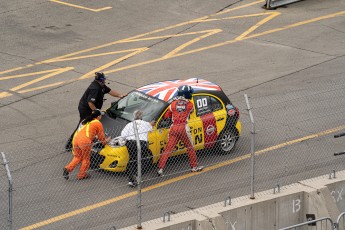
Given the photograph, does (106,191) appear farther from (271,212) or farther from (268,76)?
(268,76)

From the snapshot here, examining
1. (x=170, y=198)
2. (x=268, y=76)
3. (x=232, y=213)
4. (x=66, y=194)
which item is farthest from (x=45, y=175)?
(x=268, y=76)

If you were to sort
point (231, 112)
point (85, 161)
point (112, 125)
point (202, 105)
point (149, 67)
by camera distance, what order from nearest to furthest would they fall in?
1. point (85, 161)
2. point (112, 125)
3. point (231, 112)
4. point (202, 105)
5. point (149, 67)

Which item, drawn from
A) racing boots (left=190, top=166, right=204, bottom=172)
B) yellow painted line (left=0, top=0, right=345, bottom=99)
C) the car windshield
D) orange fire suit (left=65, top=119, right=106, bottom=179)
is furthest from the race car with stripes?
yellow painted line (left=0, top=0, right=345, bottom=99)

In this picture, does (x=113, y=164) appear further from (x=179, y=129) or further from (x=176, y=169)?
(x=179, y=129)

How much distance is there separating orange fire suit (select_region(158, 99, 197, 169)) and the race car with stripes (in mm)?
149

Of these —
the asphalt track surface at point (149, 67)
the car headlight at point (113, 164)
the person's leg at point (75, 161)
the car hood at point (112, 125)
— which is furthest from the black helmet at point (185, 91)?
the person's leg at point (75, 161)

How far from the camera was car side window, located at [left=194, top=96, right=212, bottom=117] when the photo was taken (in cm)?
1766

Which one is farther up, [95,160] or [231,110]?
[231,110]

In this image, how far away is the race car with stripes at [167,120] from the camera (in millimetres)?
16359

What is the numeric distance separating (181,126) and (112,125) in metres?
1.64

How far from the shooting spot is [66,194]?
49.0ft

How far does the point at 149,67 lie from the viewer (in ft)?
78.6

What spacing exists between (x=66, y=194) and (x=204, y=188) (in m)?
2.33

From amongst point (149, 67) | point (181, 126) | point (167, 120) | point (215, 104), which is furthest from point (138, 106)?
point (149, 67)
